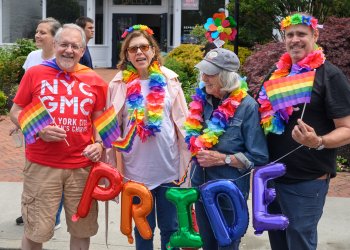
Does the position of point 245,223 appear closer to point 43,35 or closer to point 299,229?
point 299,229

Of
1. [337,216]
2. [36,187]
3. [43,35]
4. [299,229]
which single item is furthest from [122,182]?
[337,216]

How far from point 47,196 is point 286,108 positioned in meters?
1.70

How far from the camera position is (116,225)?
18.0ft

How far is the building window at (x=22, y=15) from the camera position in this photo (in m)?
20.4

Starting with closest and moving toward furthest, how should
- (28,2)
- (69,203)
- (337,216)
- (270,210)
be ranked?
1. (270,210)
2. (69,203)
3. (337,216)
4. (28,2)

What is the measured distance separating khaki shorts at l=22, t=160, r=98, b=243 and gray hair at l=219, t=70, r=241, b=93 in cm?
114

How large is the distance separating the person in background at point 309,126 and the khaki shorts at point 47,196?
1.36 meters

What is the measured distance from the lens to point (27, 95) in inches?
143

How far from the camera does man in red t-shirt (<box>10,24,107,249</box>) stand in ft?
11.8

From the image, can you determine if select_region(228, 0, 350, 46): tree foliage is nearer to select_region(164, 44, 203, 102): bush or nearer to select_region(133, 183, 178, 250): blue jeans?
select_region(164, 44, 203, 102): bush

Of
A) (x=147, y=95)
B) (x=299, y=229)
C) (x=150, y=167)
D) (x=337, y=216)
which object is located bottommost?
(x=337, y=216)

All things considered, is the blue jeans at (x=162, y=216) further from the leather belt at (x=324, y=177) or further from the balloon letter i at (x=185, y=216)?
the leather belt at (x=324, y=177)

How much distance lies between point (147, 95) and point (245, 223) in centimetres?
117

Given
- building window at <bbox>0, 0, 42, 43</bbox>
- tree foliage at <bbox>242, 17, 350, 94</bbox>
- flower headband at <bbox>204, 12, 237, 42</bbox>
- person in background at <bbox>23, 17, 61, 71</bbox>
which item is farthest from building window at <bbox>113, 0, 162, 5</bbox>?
flower headband at <bbox>204, 12, 237, 42</bbox>
